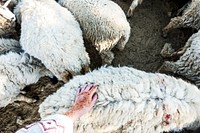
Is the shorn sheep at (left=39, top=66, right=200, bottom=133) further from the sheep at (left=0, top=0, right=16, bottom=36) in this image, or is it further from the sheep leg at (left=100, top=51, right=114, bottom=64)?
the sheep at (left=0, top=0, right=16, bottom=36)

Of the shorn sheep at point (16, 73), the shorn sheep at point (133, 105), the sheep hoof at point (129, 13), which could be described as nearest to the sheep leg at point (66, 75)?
the shorn sheep at point (16, 73)

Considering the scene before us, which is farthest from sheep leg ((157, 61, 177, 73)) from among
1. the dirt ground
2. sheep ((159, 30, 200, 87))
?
the dirt ground

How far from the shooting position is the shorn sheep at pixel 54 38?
3.98 m

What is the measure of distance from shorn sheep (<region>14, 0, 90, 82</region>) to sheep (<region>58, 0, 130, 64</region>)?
114mm

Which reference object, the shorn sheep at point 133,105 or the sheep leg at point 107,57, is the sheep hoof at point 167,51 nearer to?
the sheep leg at point 107,57

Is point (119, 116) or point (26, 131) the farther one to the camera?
point (119, 116)

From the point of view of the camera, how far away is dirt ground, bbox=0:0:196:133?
423cm

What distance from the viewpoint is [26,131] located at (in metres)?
2.69

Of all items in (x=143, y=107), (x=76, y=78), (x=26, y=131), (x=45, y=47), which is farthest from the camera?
(x=45, y=47)

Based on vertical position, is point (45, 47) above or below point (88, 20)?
below

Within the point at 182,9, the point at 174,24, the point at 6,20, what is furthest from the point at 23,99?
the point at 182,9

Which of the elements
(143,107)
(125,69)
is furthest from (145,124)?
(125,69)

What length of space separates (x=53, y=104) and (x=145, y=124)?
782 millimetres

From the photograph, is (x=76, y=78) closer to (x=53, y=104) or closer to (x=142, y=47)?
(x=53, y=104)
